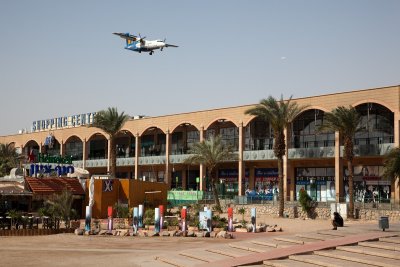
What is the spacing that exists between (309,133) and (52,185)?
28008mm

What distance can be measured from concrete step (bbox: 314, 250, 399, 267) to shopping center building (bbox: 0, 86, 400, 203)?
2706 cm

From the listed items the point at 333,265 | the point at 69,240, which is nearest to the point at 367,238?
the point at 333,265

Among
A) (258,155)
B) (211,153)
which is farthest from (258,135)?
(211,153)

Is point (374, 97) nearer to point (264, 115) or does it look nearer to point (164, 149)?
point (264, 115)

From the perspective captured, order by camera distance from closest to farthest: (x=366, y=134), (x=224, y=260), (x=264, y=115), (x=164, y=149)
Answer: (x=224, y=260) < (x=264, y=115) < (x=366, y=134) < (x=164, y=149)

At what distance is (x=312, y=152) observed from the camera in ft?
192

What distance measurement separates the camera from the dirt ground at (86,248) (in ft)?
78.0

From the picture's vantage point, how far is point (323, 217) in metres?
50.3

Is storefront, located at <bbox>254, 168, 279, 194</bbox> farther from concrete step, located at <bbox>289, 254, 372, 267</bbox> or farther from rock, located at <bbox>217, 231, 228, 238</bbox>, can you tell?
concrete step, located at <bbox>289, 254, 372, 267</bbox>

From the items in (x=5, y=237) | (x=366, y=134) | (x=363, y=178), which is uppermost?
(x=366, y=134)

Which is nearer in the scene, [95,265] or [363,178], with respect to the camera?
[95,265]

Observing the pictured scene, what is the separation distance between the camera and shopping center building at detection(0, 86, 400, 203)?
55.4 metres

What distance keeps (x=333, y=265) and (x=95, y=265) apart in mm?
9034

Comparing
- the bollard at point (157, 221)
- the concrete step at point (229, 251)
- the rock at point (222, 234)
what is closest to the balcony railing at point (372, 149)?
the rock at point (222, 234)
